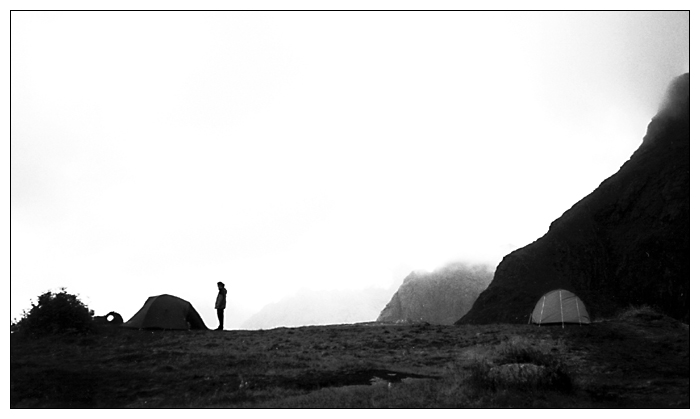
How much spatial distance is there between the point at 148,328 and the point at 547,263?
1750 inches

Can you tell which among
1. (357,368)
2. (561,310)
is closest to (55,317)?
(357,368)

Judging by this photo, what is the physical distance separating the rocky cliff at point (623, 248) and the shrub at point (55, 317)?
37225mm

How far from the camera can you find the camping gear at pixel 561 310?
987 inches

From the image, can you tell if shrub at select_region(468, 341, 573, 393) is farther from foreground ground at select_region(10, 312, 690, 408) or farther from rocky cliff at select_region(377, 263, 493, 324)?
rocky cliff at select_region(377, 263, 493, 324)

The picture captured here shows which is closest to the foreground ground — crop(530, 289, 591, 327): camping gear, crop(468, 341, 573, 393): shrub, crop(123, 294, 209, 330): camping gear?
crop(468, 341, 573, 393): shrub

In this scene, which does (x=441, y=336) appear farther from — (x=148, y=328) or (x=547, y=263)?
(x=547, y=263)

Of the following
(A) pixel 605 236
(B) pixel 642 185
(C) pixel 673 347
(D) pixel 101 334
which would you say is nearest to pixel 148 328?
(D) pixel 101 334

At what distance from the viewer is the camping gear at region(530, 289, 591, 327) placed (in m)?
25.1

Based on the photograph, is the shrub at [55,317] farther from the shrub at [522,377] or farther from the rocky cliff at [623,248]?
the rocky cliff at [623,248]

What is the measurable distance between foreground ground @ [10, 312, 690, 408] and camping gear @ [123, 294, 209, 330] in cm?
122

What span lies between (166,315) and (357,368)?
466 inches

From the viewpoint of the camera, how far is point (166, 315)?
2344cm

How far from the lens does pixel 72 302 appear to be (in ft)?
68.5
